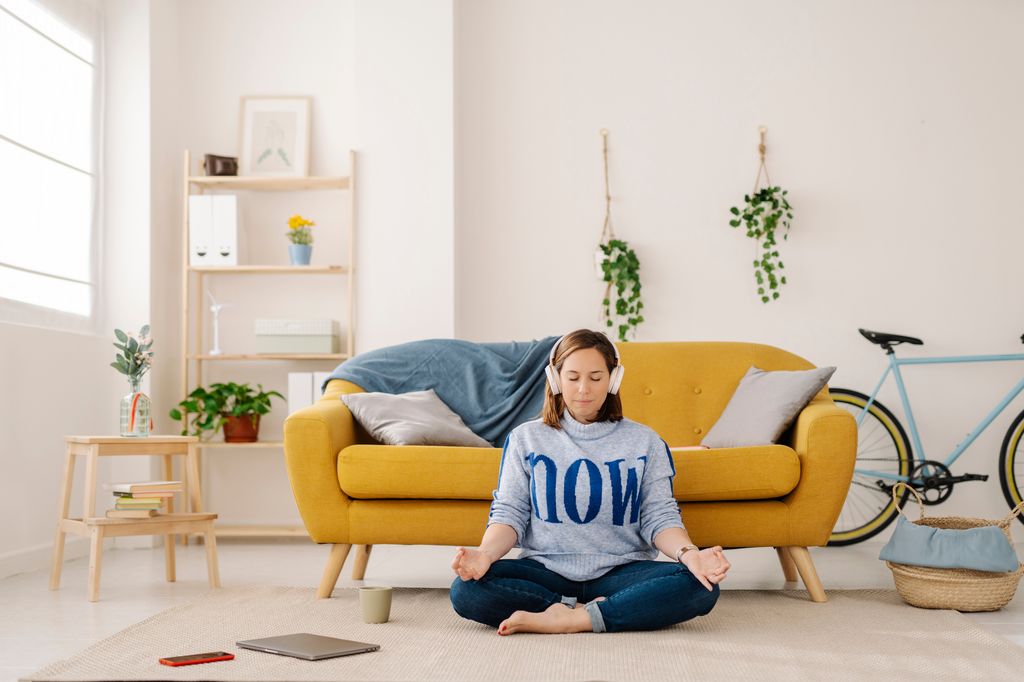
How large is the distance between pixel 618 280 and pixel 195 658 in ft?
9.19

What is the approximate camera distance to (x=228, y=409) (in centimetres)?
440

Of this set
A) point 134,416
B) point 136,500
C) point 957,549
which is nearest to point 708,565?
point 957,549

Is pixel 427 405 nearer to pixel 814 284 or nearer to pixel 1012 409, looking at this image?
pixel 814 284

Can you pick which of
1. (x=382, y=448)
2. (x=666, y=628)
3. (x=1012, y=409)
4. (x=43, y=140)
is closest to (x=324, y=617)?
(x=382, y=448)

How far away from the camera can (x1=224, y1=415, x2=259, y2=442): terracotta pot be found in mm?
4355

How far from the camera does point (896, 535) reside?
115 inches

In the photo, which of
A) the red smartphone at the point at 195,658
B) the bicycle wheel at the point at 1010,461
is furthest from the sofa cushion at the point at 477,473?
the bicycle wheel at the point at 1010,461

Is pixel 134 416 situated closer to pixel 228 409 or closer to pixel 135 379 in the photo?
pixel 135 379

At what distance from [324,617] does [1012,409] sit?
3.22 meters

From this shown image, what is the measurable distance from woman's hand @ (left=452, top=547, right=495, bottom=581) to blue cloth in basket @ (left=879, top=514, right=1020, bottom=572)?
1255 mm

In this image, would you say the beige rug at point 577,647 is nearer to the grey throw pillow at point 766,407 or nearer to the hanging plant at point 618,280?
the grey throw pillow at point 766,407

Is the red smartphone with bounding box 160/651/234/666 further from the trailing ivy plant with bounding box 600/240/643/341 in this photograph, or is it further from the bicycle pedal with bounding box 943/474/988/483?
the bicycle pedal with bounding box 943/474/988/483

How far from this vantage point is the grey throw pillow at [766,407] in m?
3.09

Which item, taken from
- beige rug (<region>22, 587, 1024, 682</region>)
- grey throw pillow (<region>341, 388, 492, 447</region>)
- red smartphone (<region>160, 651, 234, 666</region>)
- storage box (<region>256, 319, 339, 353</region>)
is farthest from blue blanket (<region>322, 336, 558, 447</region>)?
red smartphone (<region>160, 651, 234, 666</region>)
